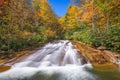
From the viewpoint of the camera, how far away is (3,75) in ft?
26.2

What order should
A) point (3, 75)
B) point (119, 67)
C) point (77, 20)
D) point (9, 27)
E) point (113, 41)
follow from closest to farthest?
point (3, 75) → point (119, 67) → point (113, 41) → point (9, 27) → point (77, 20)

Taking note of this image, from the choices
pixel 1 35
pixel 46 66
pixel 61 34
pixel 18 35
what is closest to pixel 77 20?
pixel 61 34

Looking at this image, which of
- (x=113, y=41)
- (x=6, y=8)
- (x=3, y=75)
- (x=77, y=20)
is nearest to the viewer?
(x=3, y=75)

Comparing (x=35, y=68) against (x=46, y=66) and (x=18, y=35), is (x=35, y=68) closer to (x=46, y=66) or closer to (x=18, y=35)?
(x=46, y=66)

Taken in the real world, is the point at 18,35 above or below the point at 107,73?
above

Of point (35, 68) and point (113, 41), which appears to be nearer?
point (35, 68)

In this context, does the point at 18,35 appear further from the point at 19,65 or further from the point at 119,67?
the point at 119,67

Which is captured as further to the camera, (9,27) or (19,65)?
(9,27)

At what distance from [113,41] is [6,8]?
10.6m

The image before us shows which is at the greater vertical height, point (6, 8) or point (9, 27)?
point (6, 8)

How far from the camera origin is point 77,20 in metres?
31.8

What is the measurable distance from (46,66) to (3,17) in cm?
766

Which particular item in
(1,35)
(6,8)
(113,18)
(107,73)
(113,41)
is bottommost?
(107,73)

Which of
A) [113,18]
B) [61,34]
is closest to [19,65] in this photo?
[113,18]
